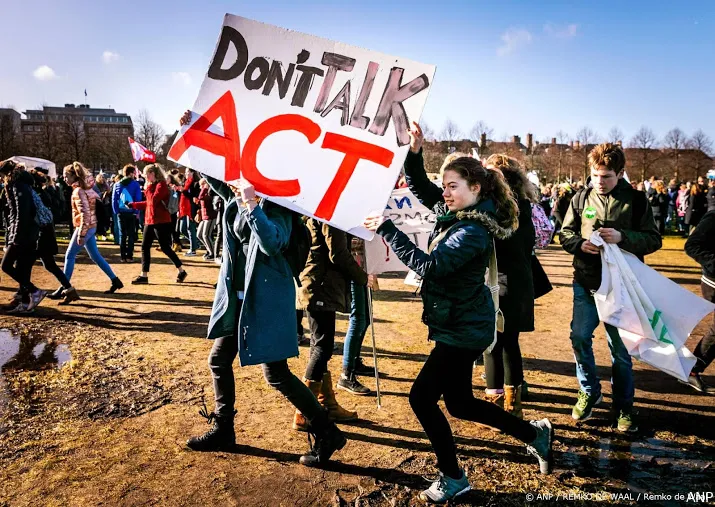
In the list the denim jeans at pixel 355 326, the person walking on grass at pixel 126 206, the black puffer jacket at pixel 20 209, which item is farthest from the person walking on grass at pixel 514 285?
the person walking on grass at pixel 126 206

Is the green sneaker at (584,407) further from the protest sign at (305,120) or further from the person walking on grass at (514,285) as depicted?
the protest sign at (305,120)

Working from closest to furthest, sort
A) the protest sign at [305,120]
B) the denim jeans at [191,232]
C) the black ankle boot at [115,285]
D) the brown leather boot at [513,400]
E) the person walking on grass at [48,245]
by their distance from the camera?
the protest sign at [305,120] < the brown leather boot at [513,400] < the person walking on grass at [48,245] < the black ankle boot at [115,285] < the denim jeans at [191,232]

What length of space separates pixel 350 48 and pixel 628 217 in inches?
93.1

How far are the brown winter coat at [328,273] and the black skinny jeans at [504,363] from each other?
45.8 inches

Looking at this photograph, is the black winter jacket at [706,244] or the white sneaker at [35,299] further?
the white sneaker at [35,299]

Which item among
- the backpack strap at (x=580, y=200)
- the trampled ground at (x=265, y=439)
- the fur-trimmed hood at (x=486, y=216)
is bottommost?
the trampled ground at (x=265, y=439)

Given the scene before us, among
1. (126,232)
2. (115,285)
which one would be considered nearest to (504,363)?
(115,285)

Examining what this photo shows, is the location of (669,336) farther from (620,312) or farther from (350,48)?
(350,48)

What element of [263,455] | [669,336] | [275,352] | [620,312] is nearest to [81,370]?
[263,455]

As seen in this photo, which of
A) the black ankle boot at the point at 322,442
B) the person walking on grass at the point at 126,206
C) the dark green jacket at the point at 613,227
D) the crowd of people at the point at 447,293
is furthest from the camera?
the person walking on grass at the point at 126,206

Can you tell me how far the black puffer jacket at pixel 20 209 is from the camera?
261 inches

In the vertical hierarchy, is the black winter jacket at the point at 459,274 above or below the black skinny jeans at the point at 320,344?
above

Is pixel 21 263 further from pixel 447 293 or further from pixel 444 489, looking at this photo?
pixel 444 489

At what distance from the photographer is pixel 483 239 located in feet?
9.65
